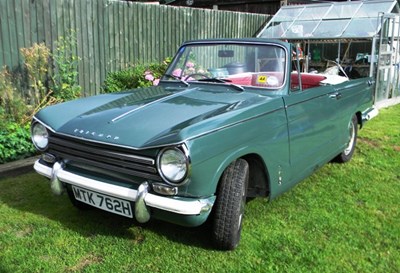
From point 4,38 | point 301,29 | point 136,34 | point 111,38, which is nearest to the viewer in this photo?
point 4,38

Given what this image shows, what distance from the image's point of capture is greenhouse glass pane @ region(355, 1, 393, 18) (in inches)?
399

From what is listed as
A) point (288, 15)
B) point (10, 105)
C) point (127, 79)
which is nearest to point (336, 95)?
point (10, 105)

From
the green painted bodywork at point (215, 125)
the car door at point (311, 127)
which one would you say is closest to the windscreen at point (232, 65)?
the green painted bodywork at point (215, 125)

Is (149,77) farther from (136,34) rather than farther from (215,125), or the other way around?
(215,125)

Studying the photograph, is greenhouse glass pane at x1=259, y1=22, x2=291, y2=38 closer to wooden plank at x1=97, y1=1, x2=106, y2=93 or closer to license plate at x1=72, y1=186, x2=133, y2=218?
wooden plank at x1=97, y1=1, x2=106, y2=93

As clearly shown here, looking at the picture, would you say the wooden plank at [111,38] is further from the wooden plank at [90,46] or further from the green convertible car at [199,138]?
the green convertible car at [199,138]

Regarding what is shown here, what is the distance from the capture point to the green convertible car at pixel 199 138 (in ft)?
9.16

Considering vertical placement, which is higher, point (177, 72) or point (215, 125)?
point (177, 72)

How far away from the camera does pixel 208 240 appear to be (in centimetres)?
339

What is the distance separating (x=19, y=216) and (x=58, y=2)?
4.86 meters

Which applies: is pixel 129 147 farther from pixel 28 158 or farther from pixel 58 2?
pixel 58 2

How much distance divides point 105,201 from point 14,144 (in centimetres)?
264

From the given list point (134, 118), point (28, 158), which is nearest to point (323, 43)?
point (28, 158)

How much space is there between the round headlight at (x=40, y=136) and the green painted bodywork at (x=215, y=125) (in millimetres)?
83
